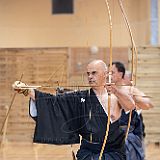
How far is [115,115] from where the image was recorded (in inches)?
85.9

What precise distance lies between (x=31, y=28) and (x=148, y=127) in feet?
6.59

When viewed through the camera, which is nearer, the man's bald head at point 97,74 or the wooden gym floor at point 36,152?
the man's bald head at point 97,74

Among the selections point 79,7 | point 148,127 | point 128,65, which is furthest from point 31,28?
point 148,127

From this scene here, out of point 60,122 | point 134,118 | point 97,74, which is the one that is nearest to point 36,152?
point 134,118

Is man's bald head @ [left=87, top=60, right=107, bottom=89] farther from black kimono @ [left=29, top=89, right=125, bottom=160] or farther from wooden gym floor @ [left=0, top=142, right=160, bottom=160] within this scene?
wooden gym floor @ [left=0, top=142, right=160, bottom=160]

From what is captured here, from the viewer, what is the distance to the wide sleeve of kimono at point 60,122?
222 cm

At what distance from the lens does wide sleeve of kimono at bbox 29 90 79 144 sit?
222 cm

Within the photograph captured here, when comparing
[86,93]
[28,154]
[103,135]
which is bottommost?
[28,154]

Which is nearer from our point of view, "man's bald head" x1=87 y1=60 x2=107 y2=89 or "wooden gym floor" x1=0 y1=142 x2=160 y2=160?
"man's bald head" x1=87 y1=60 x2=107 y2=89

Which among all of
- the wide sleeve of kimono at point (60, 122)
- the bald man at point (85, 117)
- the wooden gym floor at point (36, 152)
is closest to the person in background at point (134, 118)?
the bald man at point (85, 117)

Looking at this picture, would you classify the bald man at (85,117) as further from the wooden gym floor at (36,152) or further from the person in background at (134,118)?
the wooden gym floor at (36,152)

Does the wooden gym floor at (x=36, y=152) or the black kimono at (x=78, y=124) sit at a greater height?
the black kimono at (x=78, y=124)

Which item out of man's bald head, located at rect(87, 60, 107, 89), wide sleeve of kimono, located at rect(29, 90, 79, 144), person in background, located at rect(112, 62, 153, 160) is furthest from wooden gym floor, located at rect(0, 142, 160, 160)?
man's bald head, located at rect(87, 60, 107, 89)

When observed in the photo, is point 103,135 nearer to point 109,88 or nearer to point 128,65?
point 109,88
